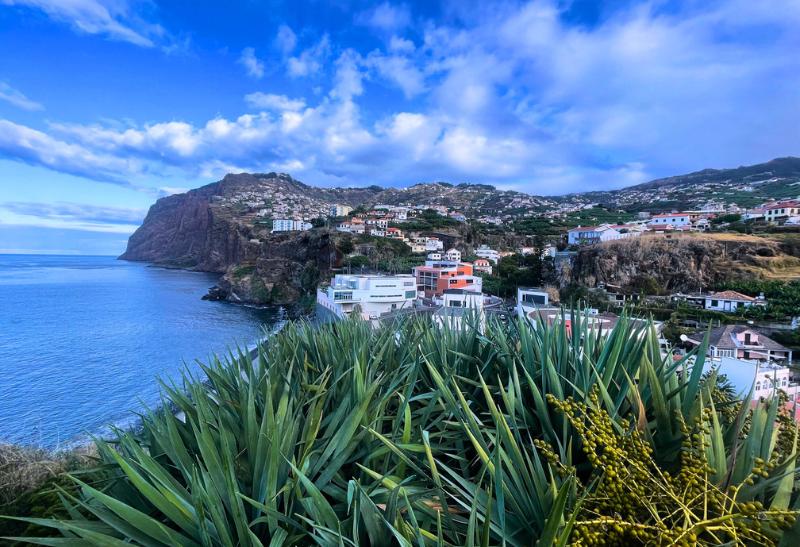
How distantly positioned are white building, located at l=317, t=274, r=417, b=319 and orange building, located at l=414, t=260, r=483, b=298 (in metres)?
3.54

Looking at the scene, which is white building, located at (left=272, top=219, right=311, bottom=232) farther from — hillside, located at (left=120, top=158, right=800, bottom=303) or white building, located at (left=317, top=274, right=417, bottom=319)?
white building, located at (left=317, top=274, right=417, bottom=319)

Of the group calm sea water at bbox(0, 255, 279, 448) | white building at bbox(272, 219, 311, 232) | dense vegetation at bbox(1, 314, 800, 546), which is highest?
white building at bbox(272, 219, 311, 232)

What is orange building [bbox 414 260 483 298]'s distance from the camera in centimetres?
3247

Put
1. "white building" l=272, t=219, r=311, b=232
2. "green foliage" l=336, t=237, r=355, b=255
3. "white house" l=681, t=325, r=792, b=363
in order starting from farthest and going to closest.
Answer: "white building" l=272, t=219, r=311, b=232
"green foliage" l=336, t=237, r=355, b=255
"white house" l=681, t=325, r=792, b=363

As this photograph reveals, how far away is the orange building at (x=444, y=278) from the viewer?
107ft

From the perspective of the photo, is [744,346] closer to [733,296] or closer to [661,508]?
[733,296]

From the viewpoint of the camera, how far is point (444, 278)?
32438mm

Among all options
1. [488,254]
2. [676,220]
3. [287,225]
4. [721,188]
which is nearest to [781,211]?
[676,220]

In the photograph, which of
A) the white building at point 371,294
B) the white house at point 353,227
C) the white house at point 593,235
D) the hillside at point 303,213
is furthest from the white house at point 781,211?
the white house at point 353,227

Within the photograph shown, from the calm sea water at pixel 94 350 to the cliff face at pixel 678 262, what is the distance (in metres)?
28.4

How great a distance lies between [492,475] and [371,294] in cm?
2643

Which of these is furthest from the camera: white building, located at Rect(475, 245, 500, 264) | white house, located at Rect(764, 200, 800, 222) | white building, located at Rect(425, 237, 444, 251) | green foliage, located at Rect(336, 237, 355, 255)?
white building, located at Rect(425, 237, 444, 251)

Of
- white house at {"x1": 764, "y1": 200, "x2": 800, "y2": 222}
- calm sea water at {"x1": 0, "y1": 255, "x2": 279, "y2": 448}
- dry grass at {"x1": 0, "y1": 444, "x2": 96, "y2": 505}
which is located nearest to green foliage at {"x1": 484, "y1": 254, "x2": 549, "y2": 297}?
calm sea water at {"x1": 0, "y1": 255, "x2": 279, "y2": 448}

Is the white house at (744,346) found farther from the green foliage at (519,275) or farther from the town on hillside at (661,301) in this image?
the green foliage at (519,275)
